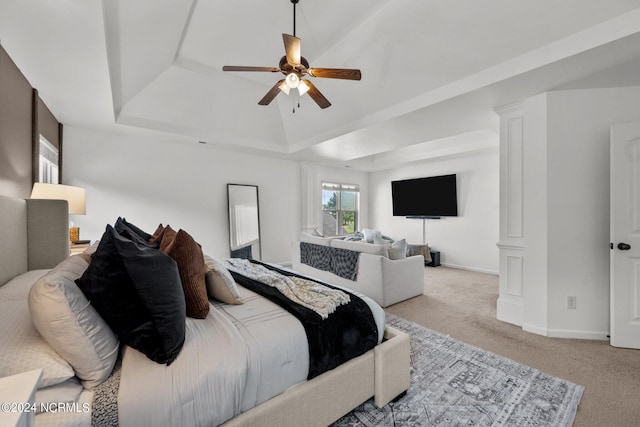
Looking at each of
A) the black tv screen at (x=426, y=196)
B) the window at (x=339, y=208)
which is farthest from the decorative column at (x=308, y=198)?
the black tv screen at (x=426, y=196)

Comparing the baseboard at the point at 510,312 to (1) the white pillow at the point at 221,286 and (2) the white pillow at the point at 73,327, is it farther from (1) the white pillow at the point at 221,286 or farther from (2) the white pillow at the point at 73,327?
(2) the white pillow at the point at 73,327

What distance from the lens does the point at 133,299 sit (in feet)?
3.52

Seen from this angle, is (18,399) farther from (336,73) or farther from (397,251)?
(397,251)

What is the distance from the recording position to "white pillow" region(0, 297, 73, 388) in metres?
0.86

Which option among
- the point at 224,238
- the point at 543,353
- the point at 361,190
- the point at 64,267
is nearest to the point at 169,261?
the point at 64,267

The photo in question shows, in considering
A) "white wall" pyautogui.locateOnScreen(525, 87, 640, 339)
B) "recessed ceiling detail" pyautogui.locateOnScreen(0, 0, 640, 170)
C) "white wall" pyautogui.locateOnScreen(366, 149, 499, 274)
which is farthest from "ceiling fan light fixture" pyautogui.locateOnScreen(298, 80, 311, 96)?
"white wall" pyautogui.locateOnScreen(366, 149, 499, 274)

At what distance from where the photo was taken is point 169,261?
122 centimetres

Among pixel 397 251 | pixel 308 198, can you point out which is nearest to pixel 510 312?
pixel 397 251

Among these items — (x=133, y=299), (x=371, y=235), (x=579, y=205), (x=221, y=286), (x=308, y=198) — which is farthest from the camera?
(x=308, y=198)

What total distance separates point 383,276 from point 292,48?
2581 millimetres

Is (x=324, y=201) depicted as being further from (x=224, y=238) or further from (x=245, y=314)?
(x=245, y=314)

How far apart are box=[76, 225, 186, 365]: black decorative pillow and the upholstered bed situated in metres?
A: 0.05

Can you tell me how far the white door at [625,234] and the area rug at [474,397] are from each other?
3.48ft

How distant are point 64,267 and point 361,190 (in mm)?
6862
